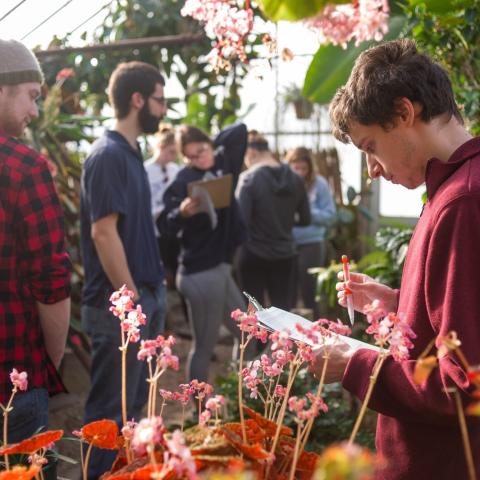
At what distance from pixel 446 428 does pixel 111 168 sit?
2.05 metres

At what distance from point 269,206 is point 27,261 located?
3.47m

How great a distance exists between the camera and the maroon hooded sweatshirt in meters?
1.20

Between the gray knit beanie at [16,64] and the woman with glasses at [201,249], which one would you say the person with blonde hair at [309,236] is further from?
the gray knit beanie at [16,64]

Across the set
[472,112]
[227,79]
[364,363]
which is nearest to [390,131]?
[364,363]

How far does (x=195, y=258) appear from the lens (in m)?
4.24

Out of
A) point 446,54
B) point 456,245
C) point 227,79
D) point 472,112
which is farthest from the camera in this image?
point 227,79

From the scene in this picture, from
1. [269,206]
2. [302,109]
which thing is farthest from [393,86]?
[302,109]

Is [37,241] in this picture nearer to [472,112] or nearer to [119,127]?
[119,127]

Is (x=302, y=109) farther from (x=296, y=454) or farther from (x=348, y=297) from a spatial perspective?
(x=296, y=454)

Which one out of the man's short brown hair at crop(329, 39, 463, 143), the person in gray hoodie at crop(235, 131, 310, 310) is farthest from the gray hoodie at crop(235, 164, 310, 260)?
the man's short brown hair at crop(329, 39, 463, 143)

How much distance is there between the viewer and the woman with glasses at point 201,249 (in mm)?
4234

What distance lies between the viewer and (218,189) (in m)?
4.25

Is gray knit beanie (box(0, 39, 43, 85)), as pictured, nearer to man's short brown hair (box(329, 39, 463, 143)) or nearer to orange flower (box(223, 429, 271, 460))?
man's short brown hair (box(329, 39, 463, 143))

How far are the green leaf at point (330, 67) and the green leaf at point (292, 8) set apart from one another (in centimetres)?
197
